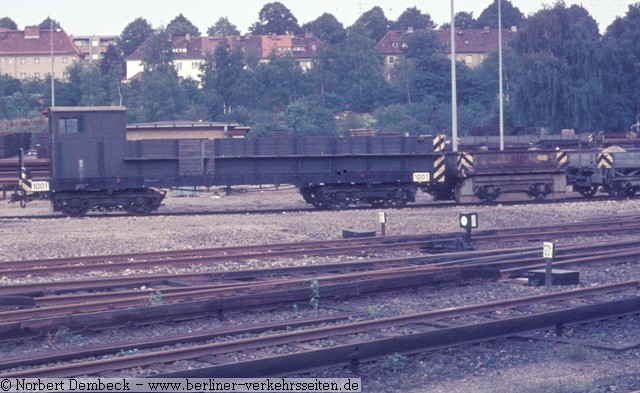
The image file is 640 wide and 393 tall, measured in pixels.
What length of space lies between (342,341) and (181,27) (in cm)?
14161

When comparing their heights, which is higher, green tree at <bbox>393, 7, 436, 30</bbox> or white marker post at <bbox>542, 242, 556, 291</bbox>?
green tree at <bbox>393, 7, 436, 30</bbox>

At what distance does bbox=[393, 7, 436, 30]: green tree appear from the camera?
15188cm

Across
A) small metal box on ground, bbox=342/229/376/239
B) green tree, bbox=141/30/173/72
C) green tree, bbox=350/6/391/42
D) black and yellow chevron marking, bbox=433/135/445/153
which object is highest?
green tree, bbox=350/6/391/42

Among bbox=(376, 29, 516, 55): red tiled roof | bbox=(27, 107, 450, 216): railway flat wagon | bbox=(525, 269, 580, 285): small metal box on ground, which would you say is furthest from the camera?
bbox=(376, 29, 516, 55): red tiled roof

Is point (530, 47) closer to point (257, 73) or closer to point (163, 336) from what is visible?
point (257, 73)

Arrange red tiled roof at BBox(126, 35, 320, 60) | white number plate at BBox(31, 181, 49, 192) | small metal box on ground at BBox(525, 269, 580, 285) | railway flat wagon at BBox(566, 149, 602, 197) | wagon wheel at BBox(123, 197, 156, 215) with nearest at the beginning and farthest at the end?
small metal box on ground at BBox(525, 269, 580, 285) < white number plate at BBox(31, 181, 49, 192) < wagon wheel at BBox(123, 197, 156, 215) < railway flat wagon at BBox(566, 149, 602, 197) < red tiled roof at BBox(126, 35, 320, 60)

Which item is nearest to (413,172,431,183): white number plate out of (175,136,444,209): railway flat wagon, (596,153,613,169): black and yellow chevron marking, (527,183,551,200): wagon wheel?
(175,136,444,209): railway flat wagon

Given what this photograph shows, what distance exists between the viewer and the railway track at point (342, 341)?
8766mm

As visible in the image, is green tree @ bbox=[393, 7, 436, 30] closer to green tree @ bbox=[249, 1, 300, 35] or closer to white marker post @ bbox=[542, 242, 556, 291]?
green tree @ bbox=[249, 1, 300, 35]

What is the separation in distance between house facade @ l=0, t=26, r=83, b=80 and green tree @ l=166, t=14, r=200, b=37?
26424 millimetres

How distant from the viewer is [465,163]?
29.4 m

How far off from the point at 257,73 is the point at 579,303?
76932mm

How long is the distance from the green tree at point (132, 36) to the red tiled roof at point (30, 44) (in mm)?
19903

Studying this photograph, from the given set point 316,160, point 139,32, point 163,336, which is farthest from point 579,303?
point 139,32
